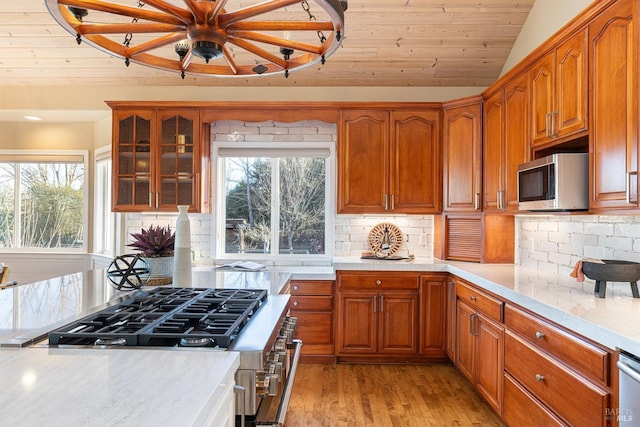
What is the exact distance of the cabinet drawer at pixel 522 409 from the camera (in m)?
1.90

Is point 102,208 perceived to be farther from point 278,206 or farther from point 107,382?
point 107,382

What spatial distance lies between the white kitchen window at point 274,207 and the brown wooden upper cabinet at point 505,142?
158 cm

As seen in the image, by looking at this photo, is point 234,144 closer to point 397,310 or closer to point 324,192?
point 324,192

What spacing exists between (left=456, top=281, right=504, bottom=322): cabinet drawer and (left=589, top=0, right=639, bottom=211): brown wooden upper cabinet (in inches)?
32.0

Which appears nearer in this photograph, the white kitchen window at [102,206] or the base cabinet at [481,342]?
the base cabinet at [481,342]

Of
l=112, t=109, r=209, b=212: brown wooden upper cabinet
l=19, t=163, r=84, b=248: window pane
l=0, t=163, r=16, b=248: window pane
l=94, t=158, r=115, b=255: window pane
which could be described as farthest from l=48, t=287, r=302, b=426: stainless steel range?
l=0, t=163, r=16, b=248: window pane

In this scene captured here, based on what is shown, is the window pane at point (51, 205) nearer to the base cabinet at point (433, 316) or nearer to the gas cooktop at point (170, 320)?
the gas cooktop at point (170, 320)

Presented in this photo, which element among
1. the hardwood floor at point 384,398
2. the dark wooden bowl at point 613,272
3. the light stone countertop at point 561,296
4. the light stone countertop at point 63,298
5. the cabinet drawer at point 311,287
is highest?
the dark wooden bowl at point 613,272

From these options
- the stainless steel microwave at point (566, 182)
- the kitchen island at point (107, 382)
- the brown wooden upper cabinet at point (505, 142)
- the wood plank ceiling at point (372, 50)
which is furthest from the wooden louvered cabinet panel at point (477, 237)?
the kitchen island at point (107, 382)

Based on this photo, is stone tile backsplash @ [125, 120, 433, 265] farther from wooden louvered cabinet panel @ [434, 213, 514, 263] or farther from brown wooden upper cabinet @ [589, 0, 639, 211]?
brown wooden upper cabinet @ [589, 0, 639, 211]

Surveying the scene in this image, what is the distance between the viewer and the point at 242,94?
4.18 metres

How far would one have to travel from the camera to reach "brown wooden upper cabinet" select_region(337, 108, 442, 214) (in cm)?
376

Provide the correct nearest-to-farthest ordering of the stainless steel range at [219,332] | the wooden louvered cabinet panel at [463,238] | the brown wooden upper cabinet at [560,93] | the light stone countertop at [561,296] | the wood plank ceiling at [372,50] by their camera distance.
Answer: the stainless steel range at [219,332], the light stone countertop at [561,296], the brown wooden upper cabinet at [560,93], the wood plank ceiling at [372,50], the wooden louvered cabinet panel at [463,238]

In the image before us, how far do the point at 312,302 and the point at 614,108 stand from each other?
255 centimetres
